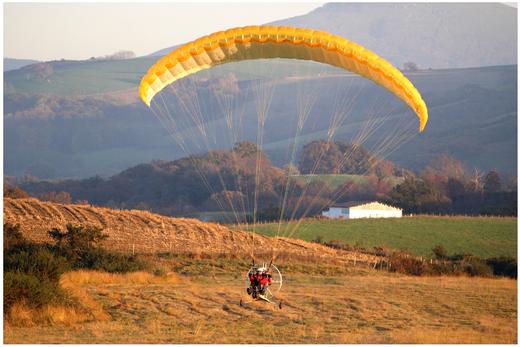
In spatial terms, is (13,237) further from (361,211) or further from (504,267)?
(361,211)

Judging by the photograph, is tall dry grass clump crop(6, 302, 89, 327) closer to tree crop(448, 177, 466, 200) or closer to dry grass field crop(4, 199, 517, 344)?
dry grass field crop(4, 199, 517, 344)

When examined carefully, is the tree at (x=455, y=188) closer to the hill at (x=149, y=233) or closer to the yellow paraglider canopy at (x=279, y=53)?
the hill at (x=149, y=233)

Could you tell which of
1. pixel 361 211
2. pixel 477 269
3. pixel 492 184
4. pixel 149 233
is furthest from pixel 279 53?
pixel 492 184

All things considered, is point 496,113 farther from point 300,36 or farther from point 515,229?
point 300,36

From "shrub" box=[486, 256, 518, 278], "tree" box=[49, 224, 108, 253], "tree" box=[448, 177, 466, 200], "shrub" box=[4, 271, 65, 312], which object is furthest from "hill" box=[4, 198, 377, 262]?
"tree" box=[448, 177, 466, 200]

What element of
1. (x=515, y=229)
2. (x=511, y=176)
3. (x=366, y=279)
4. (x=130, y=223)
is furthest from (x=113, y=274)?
(x=511, y=176)
